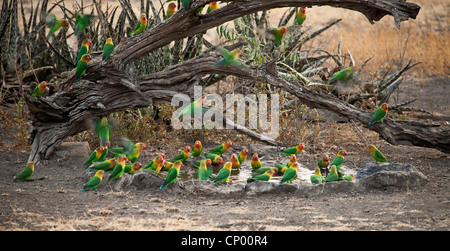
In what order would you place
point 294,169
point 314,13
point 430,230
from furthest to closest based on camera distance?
point 314,13 → point 294,169 → point 430,230

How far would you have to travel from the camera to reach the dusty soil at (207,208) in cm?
400

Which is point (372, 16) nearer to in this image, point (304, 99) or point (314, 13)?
point (304, 99)

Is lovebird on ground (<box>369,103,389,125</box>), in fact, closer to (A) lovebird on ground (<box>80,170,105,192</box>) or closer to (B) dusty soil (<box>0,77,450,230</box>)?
(B) dusty soil (<box>0,77,450,230</box>)

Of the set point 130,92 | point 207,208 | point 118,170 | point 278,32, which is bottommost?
point 207,208

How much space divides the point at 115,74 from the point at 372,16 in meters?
2.98

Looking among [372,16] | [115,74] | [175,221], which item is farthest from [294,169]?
[115,74]

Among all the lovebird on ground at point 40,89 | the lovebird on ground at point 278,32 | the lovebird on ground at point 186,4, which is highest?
the lovebird on ground at point 186,4

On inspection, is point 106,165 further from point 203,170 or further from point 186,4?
point 186,4

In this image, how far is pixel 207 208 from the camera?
456 centimetres

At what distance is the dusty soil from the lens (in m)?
4.00

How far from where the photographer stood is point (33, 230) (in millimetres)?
3852

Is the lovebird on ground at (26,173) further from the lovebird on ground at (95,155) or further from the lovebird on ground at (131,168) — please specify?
the lovebird on ground at (131,168)

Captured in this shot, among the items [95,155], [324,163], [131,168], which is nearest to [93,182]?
[131,168]

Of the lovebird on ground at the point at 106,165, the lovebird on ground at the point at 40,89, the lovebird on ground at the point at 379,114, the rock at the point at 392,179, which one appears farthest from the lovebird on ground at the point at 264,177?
the lovebird on ground at the point at 40,89
